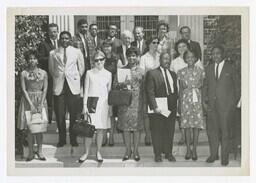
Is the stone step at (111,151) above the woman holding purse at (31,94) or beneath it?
beneath

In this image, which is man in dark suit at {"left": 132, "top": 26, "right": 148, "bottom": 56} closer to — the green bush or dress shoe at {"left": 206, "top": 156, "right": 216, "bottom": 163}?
the green bush

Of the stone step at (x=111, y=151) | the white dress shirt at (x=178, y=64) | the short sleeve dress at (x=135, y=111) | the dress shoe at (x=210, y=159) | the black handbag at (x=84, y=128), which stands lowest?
the dress shoe at (x=210, y=159)

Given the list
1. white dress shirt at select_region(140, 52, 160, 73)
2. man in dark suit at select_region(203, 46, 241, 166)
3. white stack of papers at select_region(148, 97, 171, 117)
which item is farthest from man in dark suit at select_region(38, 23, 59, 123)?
man in dark suit at select_region(203, 46, 241, 166)

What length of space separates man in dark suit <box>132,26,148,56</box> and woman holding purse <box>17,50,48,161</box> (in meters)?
0.80

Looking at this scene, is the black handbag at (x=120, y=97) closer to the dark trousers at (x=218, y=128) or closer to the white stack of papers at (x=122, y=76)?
the white stack of papers at (x=122, y=76)

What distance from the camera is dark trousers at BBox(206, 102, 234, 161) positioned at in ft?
19.3

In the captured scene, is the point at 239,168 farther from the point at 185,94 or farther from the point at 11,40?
the point at 11,40

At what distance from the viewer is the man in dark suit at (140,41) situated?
230 inches

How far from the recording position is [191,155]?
232 inches

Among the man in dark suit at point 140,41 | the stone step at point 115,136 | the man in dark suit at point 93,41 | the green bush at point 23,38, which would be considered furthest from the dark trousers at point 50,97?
the man in dark suit at point 140,41

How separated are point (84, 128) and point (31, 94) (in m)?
0.52

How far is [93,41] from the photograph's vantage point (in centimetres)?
587

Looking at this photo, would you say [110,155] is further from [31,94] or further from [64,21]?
[64,21]
